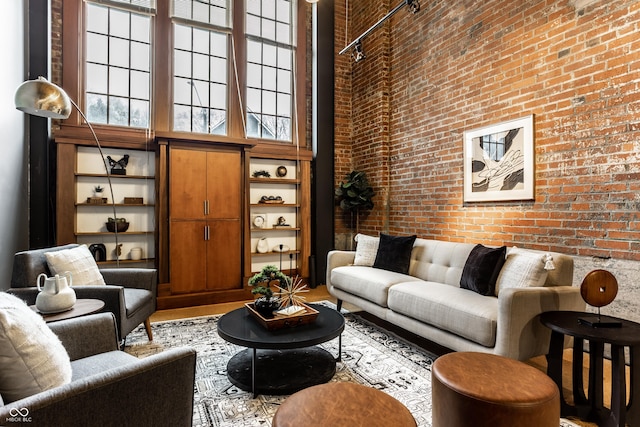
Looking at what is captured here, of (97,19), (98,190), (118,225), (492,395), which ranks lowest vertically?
(492,395)

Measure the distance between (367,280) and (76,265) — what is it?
250cm

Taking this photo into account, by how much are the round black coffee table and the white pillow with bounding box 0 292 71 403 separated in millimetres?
1091

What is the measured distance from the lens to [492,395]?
4.49 ft

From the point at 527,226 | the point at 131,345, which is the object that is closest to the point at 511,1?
the point at 527,226

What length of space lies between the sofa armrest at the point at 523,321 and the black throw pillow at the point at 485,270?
1.58 ft

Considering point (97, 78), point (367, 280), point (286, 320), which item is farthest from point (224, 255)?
point (97, 78)

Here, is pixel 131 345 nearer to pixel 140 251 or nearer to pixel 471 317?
pixel 140 251

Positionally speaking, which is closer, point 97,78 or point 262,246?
point 97,78

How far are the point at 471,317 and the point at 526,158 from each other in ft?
5.81

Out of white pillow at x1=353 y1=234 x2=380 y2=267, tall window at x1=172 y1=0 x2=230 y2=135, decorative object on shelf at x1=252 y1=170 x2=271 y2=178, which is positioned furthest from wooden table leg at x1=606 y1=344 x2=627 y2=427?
tall window at x1=172 y1=0 x2=230 y2=135

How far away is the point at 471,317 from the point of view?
237cm

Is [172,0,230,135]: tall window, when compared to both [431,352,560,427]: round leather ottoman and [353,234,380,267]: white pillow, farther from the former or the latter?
[431,352,560,427]: round leather ottoman

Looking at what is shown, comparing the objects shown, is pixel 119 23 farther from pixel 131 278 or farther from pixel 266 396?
pixel 266 396

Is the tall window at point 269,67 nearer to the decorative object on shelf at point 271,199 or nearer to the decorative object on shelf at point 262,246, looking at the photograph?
the decorative object on shelf at point 271,199
